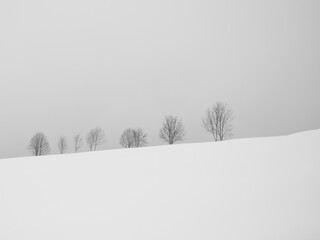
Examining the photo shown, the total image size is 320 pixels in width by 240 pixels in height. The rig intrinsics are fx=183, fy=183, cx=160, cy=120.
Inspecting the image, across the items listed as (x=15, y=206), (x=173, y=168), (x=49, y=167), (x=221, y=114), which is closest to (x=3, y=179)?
(x=49, y=167)

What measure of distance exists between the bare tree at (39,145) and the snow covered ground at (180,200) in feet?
157

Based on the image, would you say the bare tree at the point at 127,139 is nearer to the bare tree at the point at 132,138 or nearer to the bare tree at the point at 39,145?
the bare tree at the point at 132,138

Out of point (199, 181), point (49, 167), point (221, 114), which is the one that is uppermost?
point (221, 114)

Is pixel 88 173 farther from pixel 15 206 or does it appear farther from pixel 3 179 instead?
pixel 3 179

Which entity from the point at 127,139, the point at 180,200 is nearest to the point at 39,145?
the point at 127,139

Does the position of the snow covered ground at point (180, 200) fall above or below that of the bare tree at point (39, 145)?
below

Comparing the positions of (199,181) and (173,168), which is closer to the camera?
(199,181)

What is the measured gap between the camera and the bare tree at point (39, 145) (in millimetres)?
47094

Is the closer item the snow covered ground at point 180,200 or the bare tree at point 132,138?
the snow covered ground at point 180,200

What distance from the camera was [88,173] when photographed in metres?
6.89

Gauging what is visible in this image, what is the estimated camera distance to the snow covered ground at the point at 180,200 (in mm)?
3279

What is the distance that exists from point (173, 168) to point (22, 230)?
14.1 ft

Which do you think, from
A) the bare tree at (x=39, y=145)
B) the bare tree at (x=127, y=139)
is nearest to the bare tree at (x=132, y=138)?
the bare tree at (x=127, y=139)

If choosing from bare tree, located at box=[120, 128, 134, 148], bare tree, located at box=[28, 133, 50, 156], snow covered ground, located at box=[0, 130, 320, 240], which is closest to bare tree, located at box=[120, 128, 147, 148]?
bare tree, located at box=[120, 128, 134, 148]
